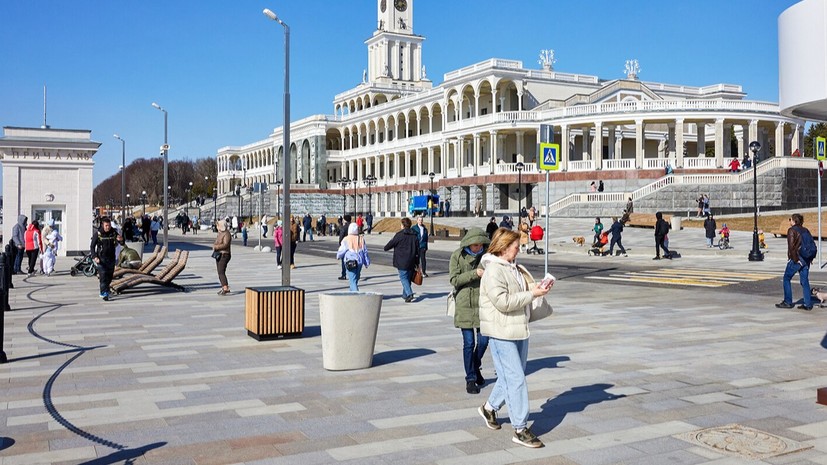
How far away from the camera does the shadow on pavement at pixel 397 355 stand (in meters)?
9.52

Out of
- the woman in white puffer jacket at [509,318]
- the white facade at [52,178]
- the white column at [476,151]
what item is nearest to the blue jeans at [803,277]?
the woman in white puffer jacket at [509,318]

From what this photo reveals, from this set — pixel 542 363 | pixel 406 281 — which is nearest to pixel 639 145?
pixel 406 281

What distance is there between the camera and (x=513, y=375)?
241 inches

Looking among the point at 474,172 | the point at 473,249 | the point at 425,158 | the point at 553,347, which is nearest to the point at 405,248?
the point at 553,347

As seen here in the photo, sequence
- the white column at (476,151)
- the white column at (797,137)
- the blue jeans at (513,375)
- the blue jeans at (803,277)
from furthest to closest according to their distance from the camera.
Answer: the white column at (476,151), the white column at (797,137), the blue jeans at (803,277), the blue jeans at (513,375)

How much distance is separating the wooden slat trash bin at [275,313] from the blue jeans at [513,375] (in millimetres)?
5246

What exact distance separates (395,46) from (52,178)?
8619 cm

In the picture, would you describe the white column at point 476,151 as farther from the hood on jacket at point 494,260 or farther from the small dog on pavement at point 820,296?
the hood on jacket at point 494,260

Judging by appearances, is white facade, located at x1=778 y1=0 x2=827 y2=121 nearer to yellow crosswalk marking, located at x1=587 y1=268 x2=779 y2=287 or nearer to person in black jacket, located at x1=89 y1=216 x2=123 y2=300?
person in black jacket, located at x1=89 y1=216 x2=123 y2=300

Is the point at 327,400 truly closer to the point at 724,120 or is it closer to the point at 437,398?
the point at 437,398

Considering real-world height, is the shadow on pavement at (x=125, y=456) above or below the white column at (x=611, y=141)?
below

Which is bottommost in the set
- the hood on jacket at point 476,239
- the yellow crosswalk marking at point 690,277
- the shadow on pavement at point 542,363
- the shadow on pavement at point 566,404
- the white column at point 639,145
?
the shadow on pavement at point 566,404

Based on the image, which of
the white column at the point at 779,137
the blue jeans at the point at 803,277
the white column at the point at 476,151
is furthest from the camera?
the white column at the point at 476,151

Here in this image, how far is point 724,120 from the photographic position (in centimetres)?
5934
